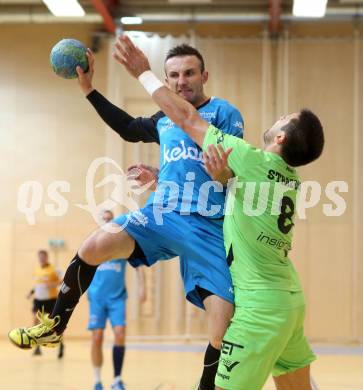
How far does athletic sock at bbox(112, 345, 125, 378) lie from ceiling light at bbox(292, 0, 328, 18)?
313 inches

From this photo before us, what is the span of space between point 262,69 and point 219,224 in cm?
1110

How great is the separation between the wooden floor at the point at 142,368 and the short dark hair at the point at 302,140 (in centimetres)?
540

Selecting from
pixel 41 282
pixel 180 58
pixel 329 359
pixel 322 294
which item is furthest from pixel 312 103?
pixel 180 58

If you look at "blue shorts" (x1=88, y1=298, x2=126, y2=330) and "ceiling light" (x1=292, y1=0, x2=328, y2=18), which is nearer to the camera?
"blue shorts" (x1=88, y1=298, x2=126, y2=330)

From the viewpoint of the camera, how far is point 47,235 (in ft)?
50.7

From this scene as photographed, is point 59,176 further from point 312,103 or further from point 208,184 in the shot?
point 208,184

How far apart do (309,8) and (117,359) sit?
334 inches

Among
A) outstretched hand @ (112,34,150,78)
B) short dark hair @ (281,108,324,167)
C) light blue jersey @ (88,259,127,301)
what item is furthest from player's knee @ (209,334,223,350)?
light blue jersey @ (88,259,127,301)

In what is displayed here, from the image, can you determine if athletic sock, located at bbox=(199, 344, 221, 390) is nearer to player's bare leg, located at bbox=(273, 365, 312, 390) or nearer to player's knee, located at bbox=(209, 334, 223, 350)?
player's knee, located at bbox=(209, 334, 223, 350)

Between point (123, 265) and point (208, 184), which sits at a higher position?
point (208, 184)

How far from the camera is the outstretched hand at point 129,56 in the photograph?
14.4 ft

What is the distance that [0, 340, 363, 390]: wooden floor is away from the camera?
30.7 ft

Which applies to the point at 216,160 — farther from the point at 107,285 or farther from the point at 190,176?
the point at 107,285

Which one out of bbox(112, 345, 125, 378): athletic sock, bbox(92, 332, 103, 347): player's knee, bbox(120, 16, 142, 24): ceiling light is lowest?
bbox(112, 345, 125, 378): athletic sock
